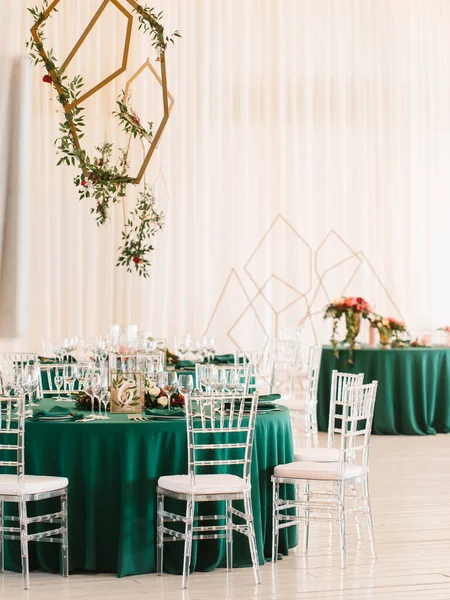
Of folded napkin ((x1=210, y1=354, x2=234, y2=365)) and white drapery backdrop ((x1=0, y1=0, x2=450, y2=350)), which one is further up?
white drapery backdrop ((x1=0, y1=0, x2=450, y2=350))

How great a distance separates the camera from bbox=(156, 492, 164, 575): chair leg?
15.6 ft

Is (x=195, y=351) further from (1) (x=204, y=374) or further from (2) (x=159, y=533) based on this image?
(2) (x=159, y=533)

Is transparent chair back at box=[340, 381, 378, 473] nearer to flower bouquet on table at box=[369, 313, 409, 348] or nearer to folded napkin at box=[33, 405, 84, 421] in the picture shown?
folded napkin at box=[33, 405, 84, 421]

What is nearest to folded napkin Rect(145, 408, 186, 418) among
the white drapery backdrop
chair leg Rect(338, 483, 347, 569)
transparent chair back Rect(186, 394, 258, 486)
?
transparent chair back Rect(186, 394, 258, 486)

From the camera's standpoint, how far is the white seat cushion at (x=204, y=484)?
15.1 feet

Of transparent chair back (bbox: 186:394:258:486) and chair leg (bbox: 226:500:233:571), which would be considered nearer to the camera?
transparent chair back (bbox: 186:394:258:486)

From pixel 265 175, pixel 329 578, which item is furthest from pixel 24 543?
pixel 265 175

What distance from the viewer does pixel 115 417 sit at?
5.02 meters

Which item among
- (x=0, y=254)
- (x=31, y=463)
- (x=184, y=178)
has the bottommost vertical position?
(x=31, y=463)

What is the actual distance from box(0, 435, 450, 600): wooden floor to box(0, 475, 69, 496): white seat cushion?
447 millimetres

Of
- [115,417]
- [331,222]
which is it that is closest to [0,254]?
[331,222]

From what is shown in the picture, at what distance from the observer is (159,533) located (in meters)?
4.77

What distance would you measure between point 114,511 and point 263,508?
0.80 m

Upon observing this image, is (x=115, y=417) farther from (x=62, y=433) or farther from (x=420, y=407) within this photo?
(x=420, y=407)
